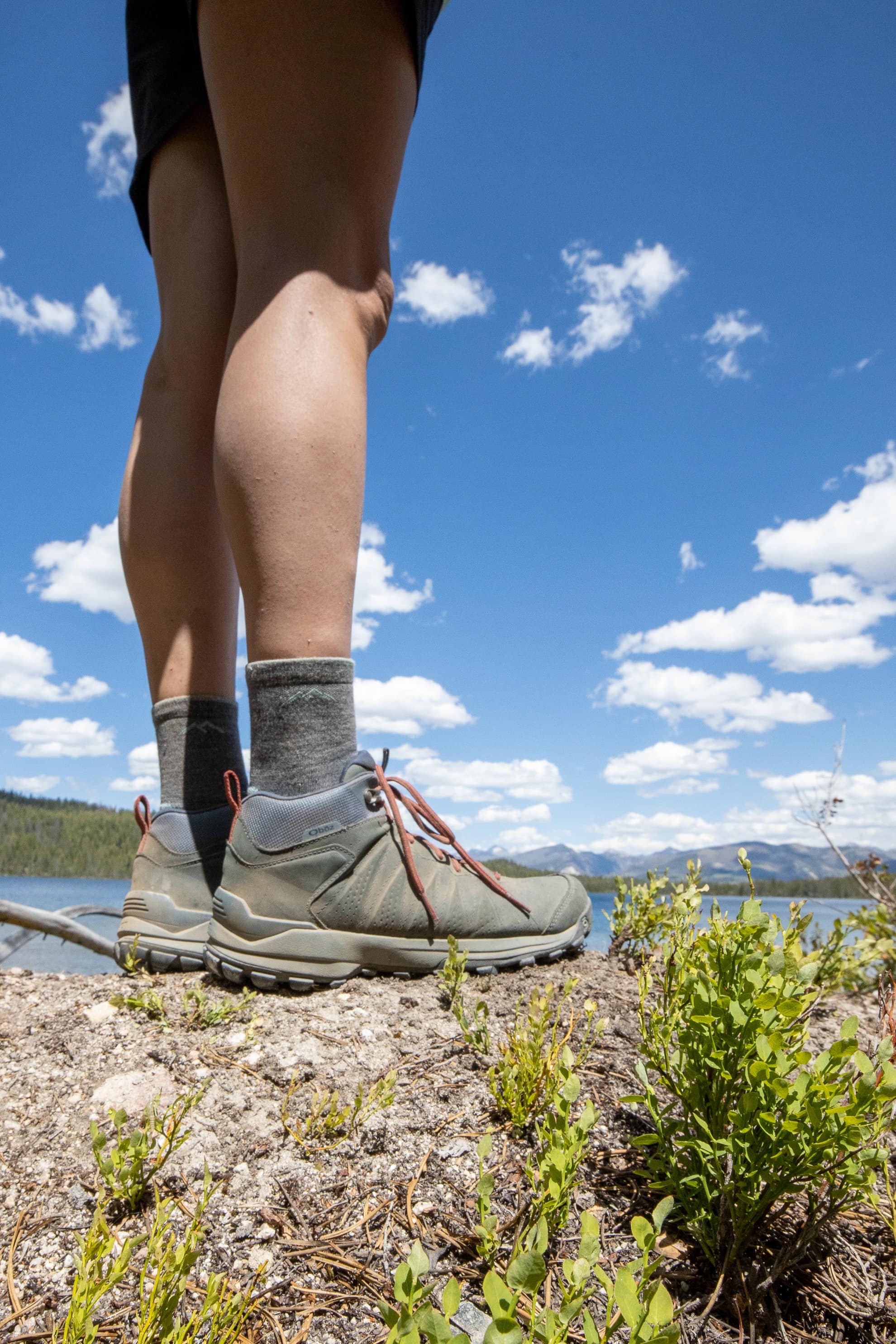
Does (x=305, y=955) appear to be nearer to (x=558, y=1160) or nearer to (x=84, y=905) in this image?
(x=558, y=1160)

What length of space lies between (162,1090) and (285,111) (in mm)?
2000

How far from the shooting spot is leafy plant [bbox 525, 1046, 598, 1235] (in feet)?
3.08

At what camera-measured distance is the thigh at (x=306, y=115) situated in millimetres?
1662

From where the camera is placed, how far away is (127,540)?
2.15 meters

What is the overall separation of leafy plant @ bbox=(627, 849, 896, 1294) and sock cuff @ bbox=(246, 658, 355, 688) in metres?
0.94

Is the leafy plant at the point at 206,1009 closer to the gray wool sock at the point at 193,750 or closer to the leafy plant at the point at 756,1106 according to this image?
the gray wool sock at the point at 193,750

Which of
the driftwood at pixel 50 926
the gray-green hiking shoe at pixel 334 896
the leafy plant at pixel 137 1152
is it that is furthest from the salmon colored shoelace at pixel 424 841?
the driftwood at pixel 50 926

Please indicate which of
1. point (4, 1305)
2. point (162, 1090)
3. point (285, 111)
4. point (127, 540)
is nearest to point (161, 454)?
point (127, 540)

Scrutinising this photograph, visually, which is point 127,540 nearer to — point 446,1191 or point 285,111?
point 285,111

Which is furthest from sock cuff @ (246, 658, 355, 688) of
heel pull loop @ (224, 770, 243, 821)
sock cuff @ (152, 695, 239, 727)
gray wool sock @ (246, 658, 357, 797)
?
sock cuff @ (152, 695, 239, 727)

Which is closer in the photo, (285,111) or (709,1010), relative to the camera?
(709,1010)

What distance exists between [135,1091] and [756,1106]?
101 cm

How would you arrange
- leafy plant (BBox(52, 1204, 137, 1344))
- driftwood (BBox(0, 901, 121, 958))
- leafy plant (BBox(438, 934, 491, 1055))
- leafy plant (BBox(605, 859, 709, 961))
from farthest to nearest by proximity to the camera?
driftwood (BBox(0, 901, 121, 958)), leafy plant (BBox(605, 859, 709, 961)), leafy plant (BBox(438, 934, 491, 1055)), leafy plant (BBox(52, 1204, 137, 1344))

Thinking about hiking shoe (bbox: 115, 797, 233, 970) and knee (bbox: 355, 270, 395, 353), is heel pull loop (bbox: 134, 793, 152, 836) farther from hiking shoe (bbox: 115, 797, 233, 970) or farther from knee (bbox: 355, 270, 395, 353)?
knee (bbox: 355, 270, 395, 353)
